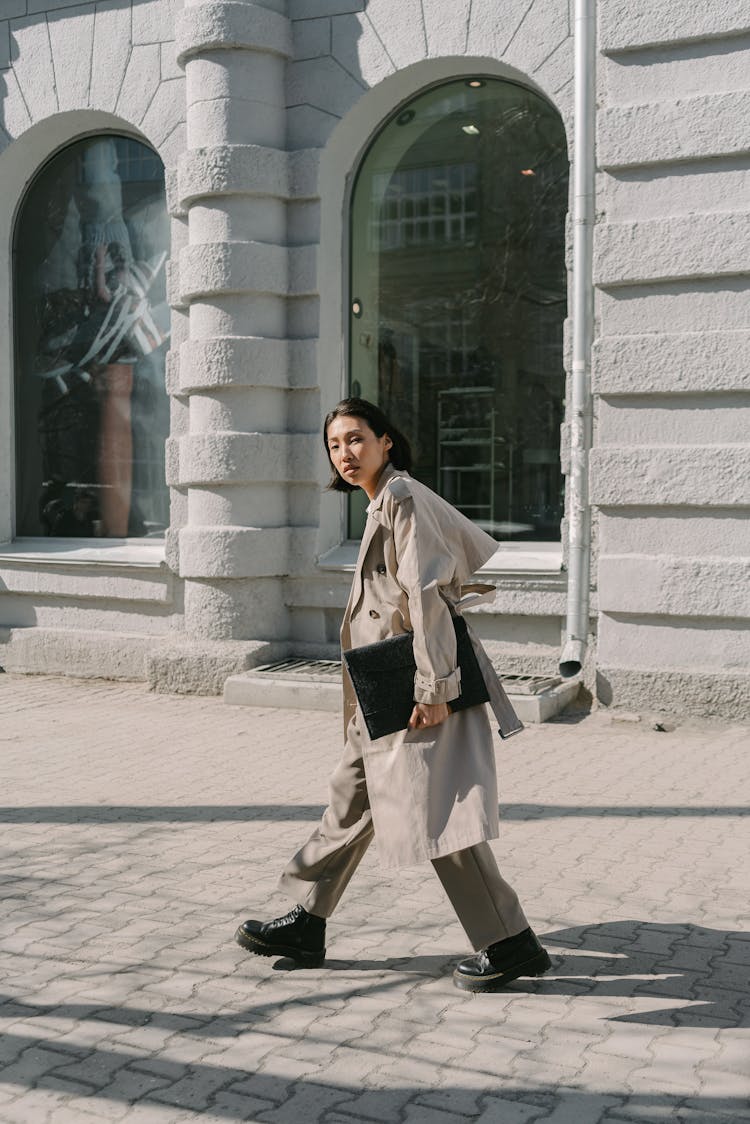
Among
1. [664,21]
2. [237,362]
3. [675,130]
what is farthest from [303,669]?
[664,21]

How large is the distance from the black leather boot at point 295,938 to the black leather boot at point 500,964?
475 millimetres

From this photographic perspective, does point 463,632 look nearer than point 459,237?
Yes

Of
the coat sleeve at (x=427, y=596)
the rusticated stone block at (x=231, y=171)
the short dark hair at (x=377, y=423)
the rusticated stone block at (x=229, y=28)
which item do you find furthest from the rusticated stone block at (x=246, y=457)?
the coat sleeve at (x=427, y=596)

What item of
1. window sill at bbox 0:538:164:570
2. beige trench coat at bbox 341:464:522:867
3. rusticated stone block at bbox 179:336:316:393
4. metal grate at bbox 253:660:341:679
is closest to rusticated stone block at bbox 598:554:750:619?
metal grate at bbox 253:660:341:679

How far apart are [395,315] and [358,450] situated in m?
6.67

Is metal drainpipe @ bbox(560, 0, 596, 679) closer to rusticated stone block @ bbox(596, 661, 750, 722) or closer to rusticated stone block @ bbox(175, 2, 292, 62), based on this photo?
rusticated stone block @ bbox(596, 661, 750, 722)

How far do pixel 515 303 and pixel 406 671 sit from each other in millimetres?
6589

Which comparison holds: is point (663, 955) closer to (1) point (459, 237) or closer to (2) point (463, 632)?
(2) point (463, 632)

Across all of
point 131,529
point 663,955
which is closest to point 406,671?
point 663,955

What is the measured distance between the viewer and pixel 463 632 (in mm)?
4125

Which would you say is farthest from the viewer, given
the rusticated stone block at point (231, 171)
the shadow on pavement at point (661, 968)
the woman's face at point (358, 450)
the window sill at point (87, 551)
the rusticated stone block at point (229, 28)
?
the window sill at point (87, 551)

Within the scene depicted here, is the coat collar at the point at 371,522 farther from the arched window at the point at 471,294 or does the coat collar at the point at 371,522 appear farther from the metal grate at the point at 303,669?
Result: the arched window at the point at 471,294

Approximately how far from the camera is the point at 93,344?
1175cm

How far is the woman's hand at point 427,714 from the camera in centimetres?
397
